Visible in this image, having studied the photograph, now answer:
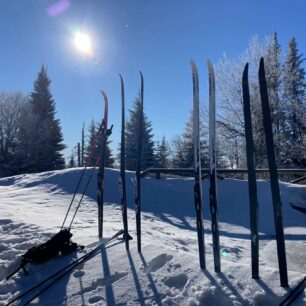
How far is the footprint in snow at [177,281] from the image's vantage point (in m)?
2.97

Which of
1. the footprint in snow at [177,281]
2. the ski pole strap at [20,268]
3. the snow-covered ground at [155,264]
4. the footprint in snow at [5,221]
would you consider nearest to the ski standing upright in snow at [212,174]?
the snow-covered ground at [155,264]

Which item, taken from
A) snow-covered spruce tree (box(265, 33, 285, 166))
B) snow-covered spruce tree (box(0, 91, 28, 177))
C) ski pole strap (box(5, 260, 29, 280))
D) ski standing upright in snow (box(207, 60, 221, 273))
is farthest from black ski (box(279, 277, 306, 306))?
snow-covered spruce tree (box(0, 91, 28, 177))

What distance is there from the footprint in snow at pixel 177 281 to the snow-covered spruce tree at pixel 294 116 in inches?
751

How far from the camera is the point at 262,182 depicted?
11.0 meters

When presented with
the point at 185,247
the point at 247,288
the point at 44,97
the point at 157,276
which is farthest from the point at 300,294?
the point at 44,97

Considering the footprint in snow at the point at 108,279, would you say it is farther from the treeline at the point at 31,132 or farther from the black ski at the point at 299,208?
the treeline at the point at 31,132

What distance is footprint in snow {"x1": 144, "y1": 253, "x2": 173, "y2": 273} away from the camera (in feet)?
11.0

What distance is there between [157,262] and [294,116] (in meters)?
20.1

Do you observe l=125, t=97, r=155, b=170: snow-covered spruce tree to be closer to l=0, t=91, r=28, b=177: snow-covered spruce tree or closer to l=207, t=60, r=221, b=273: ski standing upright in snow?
l=0, t=91, r=28, b=177: snow-covered spruce tree

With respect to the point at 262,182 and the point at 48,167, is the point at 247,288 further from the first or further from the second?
the point at 48,167

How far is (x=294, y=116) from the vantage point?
21188mm

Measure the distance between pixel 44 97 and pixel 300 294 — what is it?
31880mm

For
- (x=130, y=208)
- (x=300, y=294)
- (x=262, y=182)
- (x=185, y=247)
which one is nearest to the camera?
(x=300, y=294)

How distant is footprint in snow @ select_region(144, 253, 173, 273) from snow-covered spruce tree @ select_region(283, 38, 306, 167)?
18.7 metres
